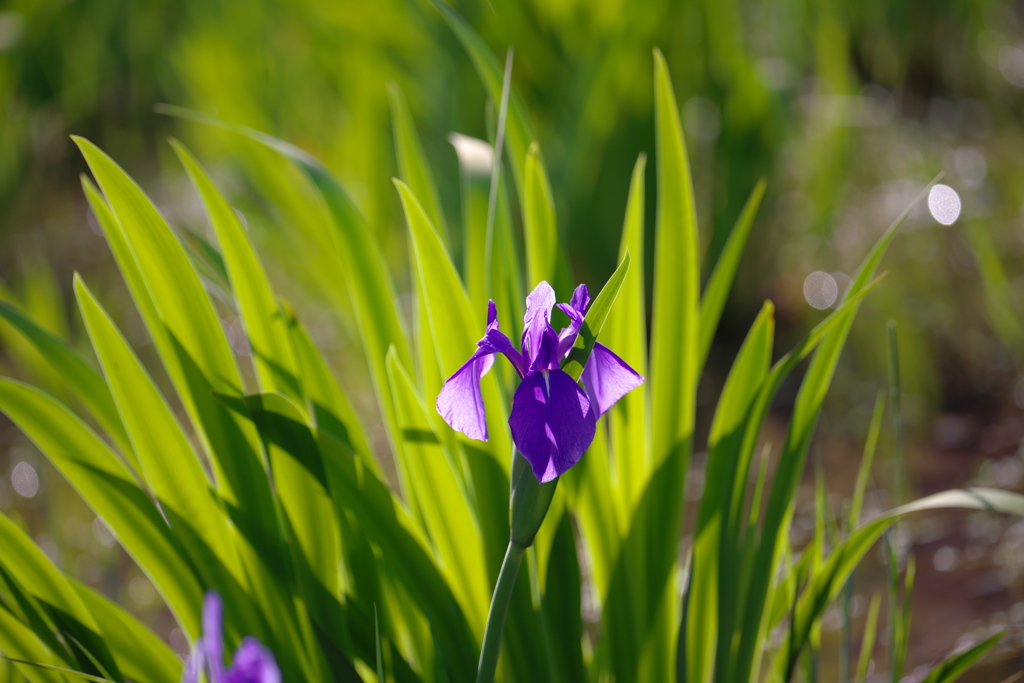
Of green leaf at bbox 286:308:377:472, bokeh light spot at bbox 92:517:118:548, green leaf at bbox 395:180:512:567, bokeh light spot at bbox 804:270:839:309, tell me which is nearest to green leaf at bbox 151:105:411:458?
green leaf at bbox 286:308:377:472

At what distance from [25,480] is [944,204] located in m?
2.34

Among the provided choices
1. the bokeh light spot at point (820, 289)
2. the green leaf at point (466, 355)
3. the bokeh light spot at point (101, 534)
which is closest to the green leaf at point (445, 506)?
the green leaf at point (466, 355)

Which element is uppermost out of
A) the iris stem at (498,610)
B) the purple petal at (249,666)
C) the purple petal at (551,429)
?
the purple petal at (551,429)

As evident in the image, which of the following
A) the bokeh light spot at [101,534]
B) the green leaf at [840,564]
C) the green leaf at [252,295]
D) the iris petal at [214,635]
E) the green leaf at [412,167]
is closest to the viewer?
the iris petal at [214,635]

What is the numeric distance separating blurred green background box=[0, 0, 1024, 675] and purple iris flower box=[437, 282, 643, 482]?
878 mm

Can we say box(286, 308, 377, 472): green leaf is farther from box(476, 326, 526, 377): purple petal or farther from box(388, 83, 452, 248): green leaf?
box(476, 326, 526, 377): purple petal

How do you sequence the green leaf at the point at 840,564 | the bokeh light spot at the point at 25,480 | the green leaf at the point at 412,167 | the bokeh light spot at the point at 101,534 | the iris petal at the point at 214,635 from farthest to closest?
the bokeh light spot at the point at 25,480 → the bokeh light spot at the point at 101,534 → the green leaf at the point at 412,167 → the green leaf at the point at 840,564 → the iris petal at the point at 214,635

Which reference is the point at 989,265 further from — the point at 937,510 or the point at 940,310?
the point at 937,510

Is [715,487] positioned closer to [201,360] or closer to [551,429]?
[551,429]

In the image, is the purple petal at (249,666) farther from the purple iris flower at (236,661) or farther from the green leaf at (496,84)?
the green leaf at (496,84)

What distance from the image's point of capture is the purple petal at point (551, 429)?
436 mm

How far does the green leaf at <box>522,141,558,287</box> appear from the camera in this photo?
2.59ft

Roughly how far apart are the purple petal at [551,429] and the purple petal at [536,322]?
0.09ft

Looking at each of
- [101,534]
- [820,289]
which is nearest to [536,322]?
[101,534]
